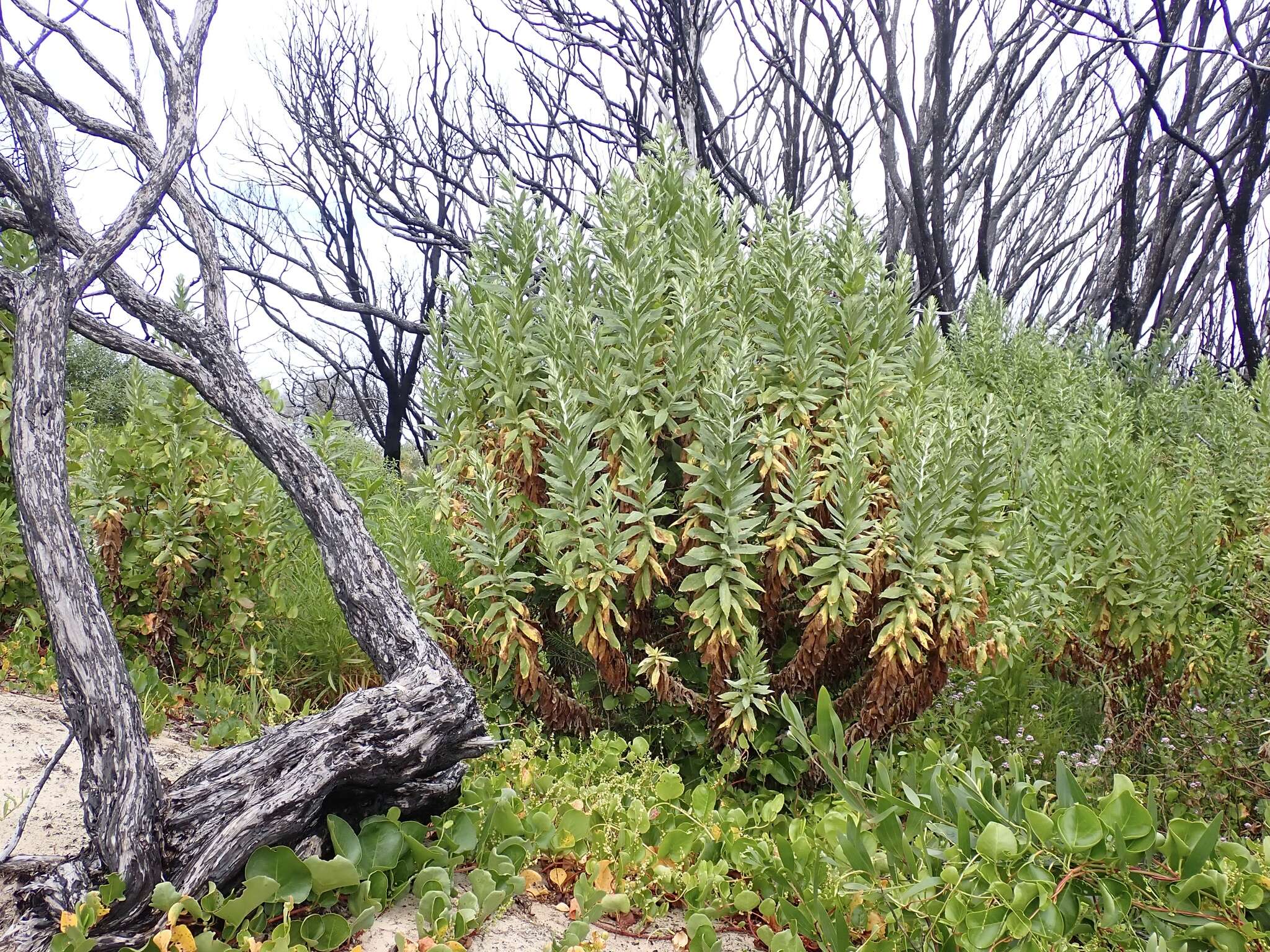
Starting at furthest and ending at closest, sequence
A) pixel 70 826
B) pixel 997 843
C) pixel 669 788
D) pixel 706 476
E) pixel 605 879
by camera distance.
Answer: pixel 706 476 < pixel 669 788 < pixel 70 826 < pixel 605 879 < pixel 997 843

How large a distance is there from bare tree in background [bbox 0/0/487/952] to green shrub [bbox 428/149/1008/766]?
60 cm

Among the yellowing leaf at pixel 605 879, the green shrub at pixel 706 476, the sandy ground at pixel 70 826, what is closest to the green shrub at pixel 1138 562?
the green shrub at pixel 706 476

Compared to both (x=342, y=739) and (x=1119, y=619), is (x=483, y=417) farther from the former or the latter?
(x=1119, y=619)

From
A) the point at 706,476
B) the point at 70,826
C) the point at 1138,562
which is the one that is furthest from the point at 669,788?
the point at 1138,562

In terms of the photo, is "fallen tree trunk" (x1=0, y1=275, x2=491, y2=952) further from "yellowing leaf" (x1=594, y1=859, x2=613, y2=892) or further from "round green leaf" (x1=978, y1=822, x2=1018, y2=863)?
"round green leaf" (x1=978, y1=822, x2=1018, y2=863)

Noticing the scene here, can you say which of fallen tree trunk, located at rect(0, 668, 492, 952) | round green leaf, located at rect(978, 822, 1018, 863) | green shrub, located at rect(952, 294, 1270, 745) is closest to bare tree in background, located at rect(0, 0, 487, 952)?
fallen tree trunk, located at rect(0, 668, 492, 952)

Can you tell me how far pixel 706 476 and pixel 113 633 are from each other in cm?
182

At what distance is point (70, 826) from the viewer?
254 cm

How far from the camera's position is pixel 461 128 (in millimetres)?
14172

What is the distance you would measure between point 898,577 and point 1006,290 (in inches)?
547

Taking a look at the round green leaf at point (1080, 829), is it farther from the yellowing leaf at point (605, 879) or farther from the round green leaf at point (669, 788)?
the round green leaf at point (669, 788)

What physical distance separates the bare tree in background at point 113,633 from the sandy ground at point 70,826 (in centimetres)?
19

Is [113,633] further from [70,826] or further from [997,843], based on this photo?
[997,843]

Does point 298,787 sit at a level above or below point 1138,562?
below
